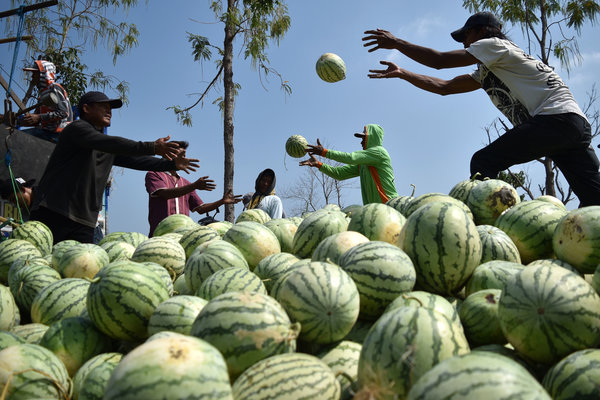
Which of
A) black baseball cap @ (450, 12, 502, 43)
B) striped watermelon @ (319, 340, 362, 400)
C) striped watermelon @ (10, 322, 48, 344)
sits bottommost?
striped watermelon @ (10, 322, 48, 344)

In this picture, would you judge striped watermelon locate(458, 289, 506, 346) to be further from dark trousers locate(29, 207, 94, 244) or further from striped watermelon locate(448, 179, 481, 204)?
dark trousers locate(29, 207, 94, 244)

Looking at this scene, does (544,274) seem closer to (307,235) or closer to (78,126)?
(307,235)

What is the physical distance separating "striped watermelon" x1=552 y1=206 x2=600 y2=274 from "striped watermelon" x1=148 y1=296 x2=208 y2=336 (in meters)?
1.72

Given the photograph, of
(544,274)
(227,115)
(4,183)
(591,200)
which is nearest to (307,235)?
(544,274)

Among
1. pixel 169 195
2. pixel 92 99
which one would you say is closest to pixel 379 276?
pixel 92 99

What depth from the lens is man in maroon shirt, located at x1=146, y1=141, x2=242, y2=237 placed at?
21.2 ft

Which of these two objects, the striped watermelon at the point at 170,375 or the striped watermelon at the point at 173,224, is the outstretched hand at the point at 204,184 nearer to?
the striped watermelon at the point at 173,224

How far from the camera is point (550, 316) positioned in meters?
1.50

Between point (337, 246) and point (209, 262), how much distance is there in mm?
686

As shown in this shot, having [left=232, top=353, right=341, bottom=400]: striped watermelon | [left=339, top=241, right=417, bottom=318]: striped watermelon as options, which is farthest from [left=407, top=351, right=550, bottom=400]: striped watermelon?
[left=339, top=241, right=417, bottom=318]: striped watermelon

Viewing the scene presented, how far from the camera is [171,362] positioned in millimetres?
1227

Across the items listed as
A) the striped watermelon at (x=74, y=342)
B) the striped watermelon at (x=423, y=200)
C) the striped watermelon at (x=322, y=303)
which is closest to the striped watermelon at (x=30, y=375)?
the striped watermelon at (x=74, y=342)

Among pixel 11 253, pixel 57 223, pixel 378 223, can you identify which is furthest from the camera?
pixel 57 223

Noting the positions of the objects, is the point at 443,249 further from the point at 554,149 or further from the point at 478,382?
the point at 554,149
